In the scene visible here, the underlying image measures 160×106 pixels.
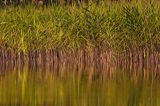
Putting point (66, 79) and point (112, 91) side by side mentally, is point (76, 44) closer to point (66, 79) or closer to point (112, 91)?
point (66, 79)

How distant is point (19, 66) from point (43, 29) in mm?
1409

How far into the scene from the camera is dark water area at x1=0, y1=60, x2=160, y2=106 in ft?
51.5

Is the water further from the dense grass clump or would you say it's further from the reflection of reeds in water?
the dense grass clump

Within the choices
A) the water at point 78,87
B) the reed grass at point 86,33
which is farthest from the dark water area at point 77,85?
the reed grass at point 86,33

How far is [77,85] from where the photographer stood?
18250 millimetres

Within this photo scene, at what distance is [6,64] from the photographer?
72.0 feet

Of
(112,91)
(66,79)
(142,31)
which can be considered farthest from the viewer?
(142,31)

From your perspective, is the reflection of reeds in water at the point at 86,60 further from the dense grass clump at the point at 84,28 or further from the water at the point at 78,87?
the water at the point at 78,87

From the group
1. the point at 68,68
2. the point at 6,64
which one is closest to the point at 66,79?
the point at 68,68

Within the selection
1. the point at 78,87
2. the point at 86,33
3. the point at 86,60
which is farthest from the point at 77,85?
the point at 86,33

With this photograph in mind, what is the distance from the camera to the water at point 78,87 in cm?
1566

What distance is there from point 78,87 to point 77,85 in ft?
1.19

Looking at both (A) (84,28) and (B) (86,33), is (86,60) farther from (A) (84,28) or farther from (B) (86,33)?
(A) (84,28)

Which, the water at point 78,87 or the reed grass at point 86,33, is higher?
the reed grass at point 86,33
